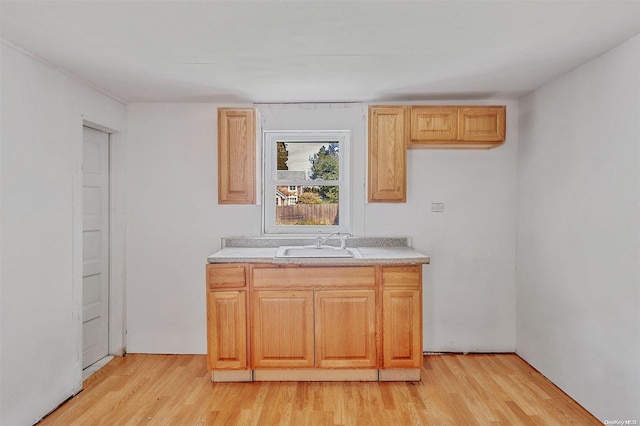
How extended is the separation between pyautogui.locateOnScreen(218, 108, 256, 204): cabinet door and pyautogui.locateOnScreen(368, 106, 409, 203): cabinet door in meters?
1.00

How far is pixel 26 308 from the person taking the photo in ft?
7.59

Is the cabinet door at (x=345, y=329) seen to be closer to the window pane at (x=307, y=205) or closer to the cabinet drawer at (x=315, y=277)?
the cabinet drawer at (x=315, y=277)

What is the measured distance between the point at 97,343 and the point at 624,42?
4351mm

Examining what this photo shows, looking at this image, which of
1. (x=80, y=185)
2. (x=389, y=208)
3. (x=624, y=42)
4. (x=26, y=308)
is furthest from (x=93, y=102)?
(x=624, y=42)

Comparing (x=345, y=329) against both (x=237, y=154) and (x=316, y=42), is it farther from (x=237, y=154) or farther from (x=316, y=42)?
(x=316, y=42)

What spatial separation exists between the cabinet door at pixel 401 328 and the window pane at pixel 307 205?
104 cm

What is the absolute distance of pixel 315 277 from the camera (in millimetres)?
2920

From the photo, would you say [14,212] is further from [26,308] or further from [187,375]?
[187,375]

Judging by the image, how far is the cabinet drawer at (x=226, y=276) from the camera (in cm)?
291

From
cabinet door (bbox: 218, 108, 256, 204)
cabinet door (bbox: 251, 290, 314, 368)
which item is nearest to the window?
cabinet door (bbox: 218, 108, 256, 204)

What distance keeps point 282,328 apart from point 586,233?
219cm

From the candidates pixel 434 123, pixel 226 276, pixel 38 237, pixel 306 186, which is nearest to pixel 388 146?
pixel 434 123

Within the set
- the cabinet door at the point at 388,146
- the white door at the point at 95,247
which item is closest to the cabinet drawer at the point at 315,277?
the cabinet door at the point at 388,146

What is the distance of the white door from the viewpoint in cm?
315
